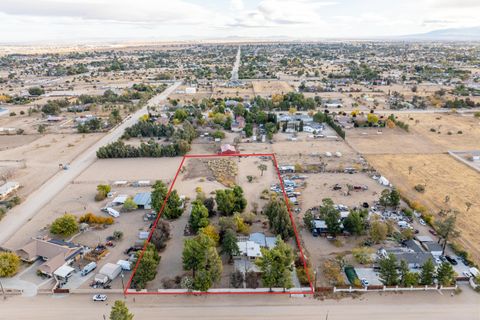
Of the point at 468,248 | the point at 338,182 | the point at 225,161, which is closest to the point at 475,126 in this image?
the point at 338,182

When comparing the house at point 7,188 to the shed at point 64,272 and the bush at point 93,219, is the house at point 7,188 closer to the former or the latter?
the bush at point 93,219

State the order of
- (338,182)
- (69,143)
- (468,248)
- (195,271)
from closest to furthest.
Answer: (195,271) < (468,248) < (338,182) < (69,143)

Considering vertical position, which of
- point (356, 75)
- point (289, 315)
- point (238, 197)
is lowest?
point (289, 315)

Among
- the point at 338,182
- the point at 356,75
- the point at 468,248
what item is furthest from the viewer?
the point at 356,75

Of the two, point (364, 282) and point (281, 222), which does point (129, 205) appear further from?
point (364, 282)

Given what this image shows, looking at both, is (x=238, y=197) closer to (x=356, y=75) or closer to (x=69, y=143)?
(x=69, y=143)

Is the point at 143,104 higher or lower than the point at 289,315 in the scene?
higher

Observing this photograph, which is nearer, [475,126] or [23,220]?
[23,220]
